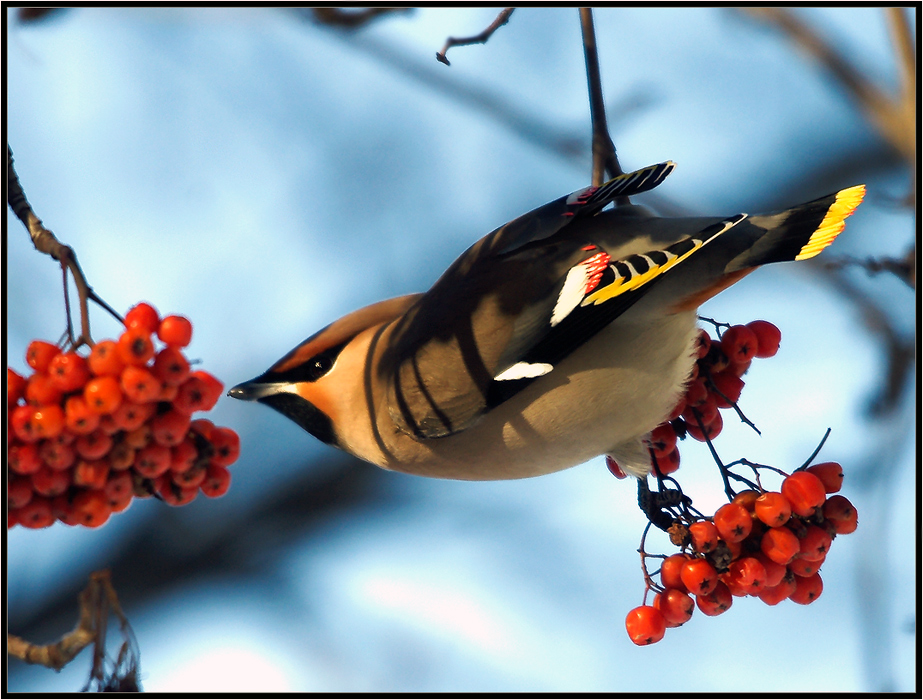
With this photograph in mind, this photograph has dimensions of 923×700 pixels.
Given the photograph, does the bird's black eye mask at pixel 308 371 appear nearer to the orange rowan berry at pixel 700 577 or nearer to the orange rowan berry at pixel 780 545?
the orange rowan berry at pixel 700 577

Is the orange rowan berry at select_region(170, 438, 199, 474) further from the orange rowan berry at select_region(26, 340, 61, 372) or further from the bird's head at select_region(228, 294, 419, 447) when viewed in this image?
the bird's head at select_region(228, 294, 419, 447)

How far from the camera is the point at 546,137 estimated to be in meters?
3.26

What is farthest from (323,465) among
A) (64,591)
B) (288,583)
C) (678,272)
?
(678,272)

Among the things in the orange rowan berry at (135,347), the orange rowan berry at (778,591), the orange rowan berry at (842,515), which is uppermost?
the orange rowan berry at (135,347)

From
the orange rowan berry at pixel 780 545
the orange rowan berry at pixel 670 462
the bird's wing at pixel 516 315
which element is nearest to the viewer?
the orange rowan berry at pixel 780 545

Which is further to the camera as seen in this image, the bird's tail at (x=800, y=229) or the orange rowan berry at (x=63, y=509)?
the bird's tail at (x=800, y=229)

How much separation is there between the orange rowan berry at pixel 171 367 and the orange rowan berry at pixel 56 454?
248 mm

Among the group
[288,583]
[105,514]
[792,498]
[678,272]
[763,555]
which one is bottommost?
[288,583]

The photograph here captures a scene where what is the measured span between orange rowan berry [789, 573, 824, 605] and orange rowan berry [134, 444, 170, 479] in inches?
65.6

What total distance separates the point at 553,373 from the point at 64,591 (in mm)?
3191

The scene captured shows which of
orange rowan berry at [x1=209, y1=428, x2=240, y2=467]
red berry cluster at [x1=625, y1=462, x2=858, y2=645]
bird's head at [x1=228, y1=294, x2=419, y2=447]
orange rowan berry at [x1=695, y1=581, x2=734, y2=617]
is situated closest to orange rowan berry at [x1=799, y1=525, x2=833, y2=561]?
red berry cluster at [x1=625, y1=462, x2=858, y2=645]

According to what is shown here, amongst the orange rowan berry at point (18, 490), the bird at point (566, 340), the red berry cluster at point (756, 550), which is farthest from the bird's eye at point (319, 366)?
the red berry cluster at point (756, 550)

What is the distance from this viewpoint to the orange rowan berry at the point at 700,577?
2381 millimetres

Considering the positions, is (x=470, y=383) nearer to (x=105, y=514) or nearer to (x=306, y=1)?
(x=105, y=514)
